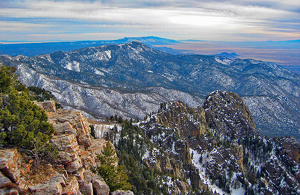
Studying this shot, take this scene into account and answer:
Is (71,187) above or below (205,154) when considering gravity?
above

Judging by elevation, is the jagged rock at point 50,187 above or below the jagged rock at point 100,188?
above

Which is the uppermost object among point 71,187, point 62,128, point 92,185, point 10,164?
point 10,164

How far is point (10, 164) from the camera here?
59.3ft

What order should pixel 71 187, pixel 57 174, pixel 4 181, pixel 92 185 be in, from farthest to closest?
pixel 92 185 < pixel 57 174 < pixel 71 187 < pixel 4 181

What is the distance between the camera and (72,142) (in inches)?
1033

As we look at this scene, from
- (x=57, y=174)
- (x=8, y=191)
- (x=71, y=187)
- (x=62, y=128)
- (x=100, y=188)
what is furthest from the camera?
(x=62, y=128)

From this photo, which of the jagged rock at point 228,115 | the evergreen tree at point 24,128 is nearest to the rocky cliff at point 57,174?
the evergreen tree at point 24,128

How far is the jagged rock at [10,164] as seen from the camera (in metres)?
Result: 17.6

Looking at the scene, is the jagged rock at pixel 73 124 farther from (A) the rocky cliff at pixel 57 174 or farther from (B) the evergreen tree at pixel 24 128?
(B) the evergreen tree at pixel 24 128

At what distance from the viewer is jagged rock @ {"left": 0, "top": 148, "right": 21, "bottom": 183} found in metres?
17.6

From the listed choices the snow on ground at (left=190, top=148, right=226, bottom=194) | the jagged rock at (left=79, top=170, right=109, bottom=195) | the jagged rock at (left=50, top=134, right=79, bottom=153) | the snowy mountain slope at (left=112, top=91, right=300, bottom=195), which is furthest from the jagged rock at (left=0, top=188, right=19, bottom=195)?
the snow on ground at (left=190, top=148, right=226, bottom=194)

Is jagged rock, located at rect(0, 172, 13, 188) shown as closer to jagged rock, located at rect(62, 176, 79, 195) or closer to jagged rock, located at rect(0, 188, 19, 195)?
jagged rock, located at rect(0, 188, 19, 195)

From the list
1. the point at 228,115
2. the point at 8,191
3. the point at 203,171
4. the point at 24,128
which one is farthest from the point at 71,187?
the point at 228,115

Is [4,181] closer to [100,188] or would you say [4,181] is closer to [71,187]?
[71,187]
